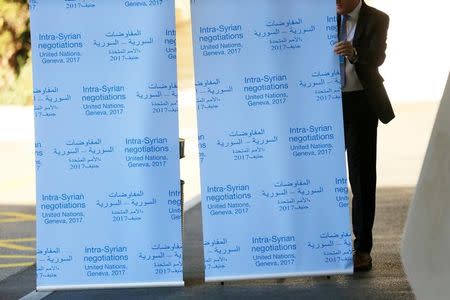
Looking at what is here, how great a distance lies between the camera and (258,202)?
712 centimetres

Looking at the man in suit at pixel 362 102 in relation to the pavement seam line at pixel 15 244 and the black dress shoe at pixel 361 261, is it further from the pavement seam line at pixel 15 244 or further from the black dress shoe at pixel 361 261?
the pavement seam line at pixel 15 244

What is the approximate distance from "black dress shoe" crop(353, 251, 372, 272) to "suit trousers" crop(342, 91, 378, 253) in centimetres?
4

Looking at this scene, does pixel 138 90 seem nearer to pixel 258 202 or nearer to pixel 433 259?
pixel 258 202

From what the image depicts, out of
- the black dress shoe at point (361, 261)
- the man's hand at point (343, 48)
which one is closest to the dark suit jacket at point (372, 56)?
the man's hand at point (343, 48)

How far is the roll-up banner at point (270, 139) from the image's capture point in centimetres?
705

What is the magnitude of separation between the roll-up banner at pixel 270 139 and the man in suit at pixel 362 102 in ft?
1.58

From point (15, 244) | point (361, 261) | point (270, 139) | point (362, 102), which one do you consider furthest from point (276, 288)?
point (15, 244)

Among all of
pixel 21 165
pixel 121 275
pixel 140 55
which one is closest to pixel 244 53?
pixel 140 55

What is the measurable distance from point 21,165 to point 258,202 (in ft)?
39.1

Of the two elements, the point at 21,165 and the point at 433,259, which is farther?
the point at 21,165

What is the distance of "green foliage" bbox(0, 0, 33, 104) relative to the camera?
26.8 m

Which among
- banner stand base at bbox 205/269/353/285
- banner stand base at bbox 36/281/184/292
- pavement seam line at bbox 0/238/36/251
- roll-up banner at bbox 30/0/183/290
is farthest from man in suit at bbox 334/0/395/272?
pavement seam line at bbox 0/238/36/251

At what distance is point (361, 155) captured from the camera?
25.0 ft

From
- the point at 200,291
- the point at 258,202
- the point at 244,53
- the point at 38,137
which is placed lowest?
the point at 200,291
